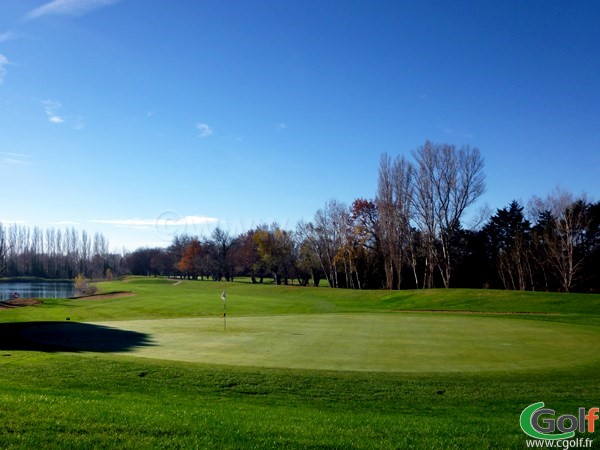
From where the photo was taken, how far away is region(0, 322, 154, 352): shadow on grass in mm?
20656

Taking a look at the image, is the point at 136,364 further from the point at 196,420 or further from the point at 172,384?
the point at 196,420

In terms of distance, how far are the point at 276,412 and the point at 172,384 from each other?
436 centimetres

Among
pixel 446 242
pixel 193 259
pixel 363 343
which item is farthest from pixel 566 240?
pixel 193 259

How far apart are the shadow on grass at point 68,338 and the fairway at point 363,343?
0.09 meters

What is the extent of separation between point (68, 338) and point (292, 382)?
53.5 feet

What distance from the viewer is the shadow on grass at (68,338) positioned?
2066 centimetres

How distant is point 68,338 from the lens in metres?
24.5

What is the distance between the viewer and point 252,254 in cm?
10681

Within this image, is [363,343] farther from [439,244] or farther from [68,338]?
[439,244]

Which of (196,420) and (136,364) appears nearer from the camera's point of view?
(196,420)

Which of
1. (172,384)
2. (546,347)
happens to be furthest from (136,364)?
(546,347)

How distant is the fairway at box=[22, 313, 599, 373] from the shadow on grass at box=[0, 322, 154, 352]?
0.29 ft

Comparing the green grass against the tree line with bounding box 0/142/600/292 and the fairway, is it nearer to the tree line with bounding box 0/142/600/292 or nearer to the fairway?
the fairway

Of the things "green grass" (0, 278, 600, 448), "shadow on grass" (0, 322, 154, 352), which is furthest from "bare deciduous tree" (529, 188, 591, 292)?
"shadow on grass" (0, 322, 154, 352)
